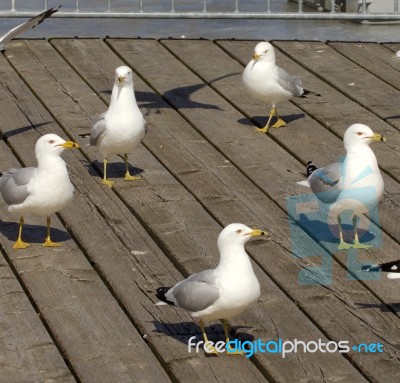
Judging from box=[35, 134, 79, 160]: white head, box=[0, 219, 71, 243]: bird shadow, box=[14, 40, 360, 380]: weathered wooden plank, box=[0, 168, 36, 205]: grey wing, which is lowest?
box=[0, 219, 71, 243]: bird shadow

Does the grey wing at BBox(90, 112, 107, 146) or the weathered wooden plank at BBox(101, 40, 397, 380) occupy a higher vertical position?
the grey wing at BBox(90, 112, 107, 146)

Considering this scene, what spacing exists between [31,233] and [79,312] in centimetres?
117

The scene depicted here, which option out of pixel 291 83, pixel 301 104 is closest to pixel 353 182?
pixel 291 83

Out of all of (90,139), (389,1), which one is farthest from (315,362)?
(389,1)

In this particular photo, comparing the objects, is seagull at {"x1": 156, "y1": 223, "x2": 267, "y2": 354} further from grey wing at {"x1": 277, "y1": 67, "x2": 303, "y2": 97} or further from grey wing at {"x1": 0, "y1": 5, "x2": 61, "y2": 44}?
grey wing at {"x1": 0, "y1": 5, "x2": 61, "y2": 44}

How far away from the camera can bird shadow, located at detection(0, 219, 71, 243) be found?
23.9 feet

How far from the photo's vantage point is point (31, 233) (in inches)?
291

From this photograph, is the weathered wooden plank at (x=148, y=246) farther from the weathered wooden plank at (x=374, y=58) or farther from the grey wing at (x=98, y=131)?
the weathered wooden plank at (x=374, y=58)

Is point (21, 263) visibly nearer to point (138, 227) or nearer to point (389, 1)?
point (138, 227)

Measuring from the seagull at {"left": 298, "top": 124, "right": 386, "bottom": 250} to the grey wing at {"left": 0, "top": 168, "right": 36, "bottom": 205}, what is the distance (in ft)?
5.11

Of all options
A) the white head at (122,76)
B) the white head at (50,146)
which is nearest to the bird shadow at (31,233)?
the white head at (50,146)

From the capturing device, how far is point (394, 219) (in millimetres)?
7508

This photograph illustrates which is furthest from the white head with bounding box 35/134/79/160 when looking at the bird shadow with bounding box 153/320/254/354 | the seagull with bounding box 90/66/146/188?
the bird shadow with bounding box 153/320/254/354

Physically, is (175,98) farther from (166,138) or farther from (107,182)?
(107,182)
